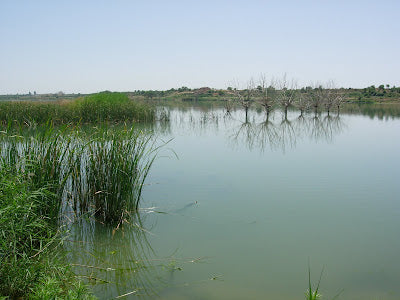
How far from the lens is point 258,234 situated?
4539mm

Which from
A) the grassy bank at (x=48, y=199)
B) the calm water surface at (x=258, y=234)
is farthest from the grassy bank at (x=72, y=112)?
the grassy bank at (x=48, y=199)

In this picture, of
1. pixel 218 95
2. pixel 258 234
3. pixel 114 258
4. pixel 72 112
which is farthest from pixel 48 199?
pixel 218 95

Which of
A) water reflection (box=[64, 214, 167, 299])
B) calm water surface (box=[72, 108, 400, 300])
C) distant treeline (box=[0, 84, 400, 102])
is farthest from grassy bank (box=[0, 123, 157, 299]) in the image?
distant treeline (box=[0, 84, 400, 102])

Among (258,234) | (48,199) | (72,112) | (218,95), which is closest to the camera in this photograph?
(48,199)

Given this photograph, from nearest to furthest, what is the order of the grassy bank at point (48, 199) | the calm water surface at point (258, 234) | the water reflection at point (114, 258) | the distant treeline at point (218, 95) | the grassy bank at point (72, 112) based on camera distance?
the grassy bank at point (48, 199) < the water reflection at point (114, 258) < the calm water surface at point (258, 234) < the grassy bank at point (72, 112) < the distant treeline at point (218, 95)

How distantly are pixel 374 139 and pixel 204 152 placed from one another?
7.63 m

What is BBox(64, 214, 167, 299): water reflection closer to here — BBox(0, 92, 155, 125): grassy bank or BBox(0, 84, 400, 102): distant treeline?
BBox(0, 92, 155, 125): grassy bank

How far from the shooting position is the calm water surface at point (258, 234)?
334cm

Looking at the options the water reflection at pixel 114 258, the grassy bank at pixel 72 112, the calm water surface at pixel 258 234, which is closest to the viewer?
the water reflection at pixel 114 258

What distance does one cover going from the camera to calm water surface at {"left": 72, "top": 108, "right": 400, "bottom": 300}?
3344 millimetres

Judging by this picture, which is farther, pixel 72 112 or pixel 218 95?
pixel 218 95

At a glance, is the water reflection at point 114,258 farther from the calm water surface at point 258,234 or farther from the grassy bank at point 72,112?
the grassy bank at point 72,112

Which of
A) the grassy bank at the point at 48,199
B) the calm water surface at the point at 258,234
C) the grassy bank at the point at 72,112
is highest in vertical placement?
the grassy bank at the point at 72,112

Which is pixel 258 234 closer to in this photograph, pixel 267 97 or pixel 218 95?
pixel 267 97
